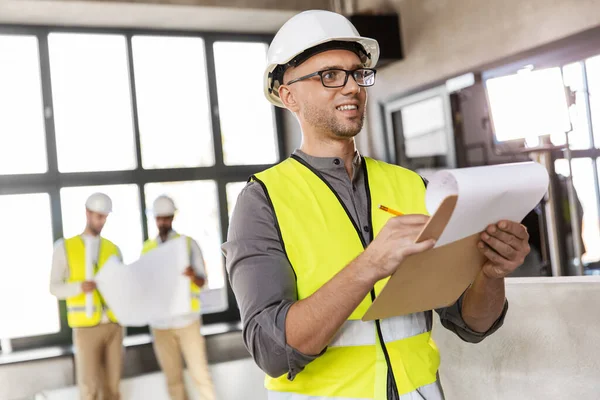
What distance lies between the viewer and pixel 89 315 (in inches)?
→ 195

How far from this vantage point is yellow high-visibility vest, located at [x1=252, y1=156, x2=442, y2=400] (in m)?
1.25

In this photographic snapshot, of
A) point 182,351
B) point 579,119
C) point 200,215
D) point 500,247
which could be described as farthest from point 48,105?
point 500,247

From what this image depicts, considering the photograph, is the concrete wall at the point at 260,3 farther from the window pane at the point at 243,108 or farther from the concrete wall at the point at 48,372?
the concrete wall at the point at 48,372

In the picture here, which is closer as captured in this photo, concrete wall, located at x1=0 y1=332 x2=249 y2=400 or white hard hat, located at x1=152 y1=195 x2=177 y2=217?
concrete wall, located at x1=0 y1=332 x2=249 y2=400

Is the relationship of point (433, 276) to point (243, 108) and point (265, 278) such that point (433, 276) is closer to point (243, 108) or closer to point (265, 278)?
point (265, 278)

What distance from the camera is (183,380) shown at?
531cm

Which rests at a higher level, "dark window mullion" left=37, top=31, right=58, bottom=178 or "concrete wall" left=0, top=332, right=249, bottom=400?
"dark window mullion" left=37, top=31, right=58, bottom=178

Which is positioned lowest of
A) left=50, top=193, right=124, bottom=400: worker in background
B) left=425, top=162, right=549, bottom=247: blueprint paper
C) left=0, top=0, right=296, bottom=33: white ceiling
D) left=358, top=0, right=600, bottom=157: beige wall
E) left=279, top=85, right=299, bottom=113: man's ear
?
left=50, top=193, right=124, bottom=400: worker in background

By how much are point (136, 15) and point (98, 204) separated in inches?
69.4

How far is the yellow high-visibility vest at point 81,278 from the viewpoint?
16.2 feet

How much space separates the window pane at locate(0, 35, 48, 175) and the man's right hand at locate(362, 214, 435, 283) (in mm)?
5427

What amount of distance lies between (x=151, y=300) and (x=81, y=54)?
2.44 meters

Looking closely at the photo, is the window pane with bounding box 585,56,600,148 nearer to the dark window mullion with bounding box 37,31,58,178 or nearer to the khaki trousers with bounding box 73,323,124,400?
the khaki trousers with bounding box 73,323,124,400

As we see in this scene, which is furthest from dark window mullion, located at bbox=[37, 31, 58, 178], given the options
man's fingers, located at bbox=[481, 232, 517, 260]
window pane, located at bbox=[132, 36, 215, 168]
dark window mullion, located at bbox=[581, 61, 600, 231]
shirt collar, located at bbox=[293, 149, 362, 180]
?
man's fingers, located at bbox=[481, 232, 517, 260]
